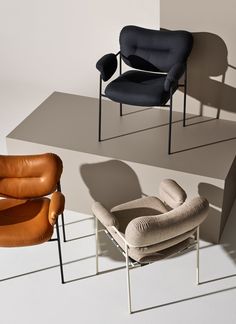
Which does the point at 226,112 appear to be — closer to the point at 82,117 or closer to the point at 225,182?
the point at 225,182

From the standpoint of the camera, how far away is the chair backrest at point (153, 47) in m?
3.85

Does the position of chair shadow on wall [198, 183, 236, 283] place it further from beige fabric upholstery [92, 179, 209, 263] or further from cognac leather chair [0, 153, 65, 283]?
cognac leather chair [0, 153, 65, 283]

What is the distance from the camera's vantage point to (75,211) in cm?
399

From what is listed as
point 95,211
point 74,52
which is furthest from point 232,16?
point 95,211

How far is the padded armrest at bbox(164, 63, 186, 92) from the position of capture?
3.58 meters

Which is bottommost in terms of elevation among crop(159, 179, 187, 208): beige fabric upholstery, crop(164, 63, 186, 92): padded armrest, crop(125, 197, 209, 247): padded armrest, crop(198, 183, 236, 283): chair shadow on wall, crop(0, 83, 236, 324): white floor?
crop(0, 83, 236, 324): white floor

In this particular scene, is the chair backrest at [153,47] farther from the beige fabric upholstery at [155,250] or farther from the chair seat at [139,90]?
the beige fabric upholstery at [155,250]

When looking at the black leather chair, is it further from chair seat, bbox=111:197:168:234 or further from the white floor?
the white floor

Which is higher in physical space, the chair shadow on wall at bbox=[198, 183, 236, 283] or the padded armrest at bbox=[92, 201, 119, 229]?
the padded armrest at bbox=[92, 201, 119, 229]

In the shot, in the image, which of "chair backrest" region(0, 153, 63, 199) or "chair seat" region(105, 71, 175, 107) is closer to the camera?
"chair backrest" region(0, 153, 63, 199)

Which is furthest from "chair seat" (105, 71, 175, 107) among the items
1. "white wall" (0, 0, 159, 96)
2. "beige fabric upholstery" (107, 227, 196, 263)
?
"beige fabric upholstery" (107, 227, 196, 263)

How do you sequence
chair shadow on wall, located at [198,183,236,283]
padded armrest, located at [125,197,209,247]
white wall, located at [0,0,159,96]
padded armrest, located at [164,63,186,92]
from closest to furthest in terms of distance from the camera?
padded armrest, located at [125,197,209,247], chair shadow on wall, located at [198,183,236,283], padded armrest, located at [164,63,186,92], white wall, located at [0,0,159,96]

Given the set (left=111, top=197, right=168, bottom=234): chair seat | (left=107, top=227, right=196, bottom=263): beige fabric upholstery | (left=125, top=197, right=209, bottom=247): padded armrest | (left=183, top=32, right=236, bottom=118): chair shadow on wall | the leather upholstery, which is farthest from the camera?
(left=183, top=32, right=236, bottom=118): chair shadow on wall

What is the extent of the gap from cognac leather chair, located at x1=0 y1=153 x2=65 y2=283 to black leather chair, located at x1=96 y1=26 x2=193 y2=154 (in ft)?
2.28
